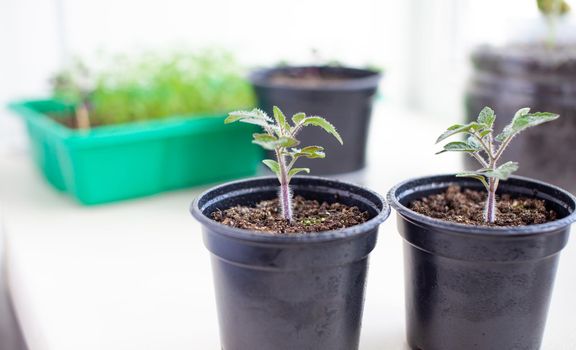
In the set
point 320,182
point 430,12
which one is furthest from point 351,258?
point 430,12

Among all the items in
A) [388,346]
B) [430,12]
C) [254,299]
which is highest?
[430,12]

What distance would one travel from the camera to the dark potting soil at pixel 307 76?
1.38m

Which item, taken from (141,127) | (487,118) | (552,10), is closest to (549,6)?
(552,10)

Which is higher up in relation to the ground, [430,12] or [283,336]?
[430,12]

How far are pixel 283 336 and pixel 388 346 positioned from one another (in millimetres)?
189

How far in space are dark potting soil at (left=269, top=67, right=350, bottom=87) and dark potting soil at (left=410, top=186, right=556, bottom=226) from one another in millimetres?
609

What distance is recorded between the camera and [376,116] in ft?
6.23

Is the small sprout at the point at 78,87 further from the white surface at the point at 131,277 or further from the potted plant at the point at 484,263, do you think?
the potted plant at the point at 484,263

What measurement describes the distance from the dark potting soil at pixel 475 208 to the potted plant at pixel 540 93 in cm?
40

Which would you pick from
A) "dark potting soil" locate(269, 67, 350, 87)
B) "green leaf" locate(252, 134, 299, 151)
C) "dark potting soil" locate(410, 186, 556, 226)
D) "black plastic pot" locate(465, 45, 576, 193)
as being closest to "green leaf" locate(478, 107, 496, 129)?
"dark potting soil" locate(410, 186, 556, 226)

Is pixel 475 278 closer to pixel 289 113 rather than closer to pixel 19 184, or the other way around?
pixel 289 113

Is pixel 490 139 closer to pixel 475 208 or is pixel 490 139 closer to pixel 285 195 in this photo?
pixel 475 208

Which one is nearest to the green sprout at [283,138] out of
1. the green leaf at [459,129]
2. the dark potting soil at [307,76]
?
the green leaf at [459,129]

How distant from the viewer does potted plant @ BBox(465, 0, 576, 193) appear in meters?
1.13
